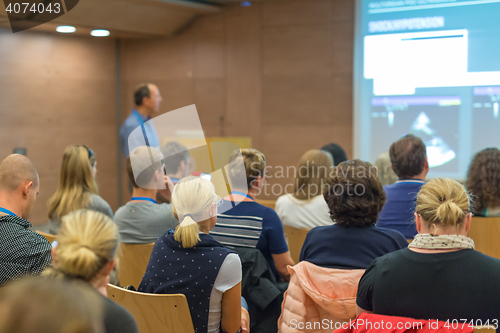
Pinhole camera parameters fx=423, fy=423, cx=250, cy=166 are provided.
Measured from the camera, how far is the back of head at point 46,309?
2.40ft

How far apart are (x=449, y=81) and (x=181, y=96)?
369 cm

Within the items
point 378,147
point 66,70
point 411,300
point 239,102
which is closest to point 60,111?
point 66,70

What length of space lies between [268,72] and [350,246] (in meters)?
4.37

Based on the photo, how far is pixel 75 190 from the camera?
9.61 ft

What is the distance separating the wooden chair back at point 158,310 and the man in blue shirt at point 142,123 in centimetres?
309

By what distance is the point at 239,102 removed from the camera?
237 inches

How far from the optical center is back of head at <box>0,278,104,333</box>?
732 mm

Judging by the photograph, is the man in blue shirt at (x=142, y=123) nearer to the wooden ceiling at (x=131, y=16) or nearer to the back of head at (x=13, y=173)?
the wooden ceiling at (x=131, y=16)

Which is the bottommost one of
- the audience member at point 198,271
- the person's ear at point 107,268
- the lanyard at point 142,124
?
the audience member at point 198,271

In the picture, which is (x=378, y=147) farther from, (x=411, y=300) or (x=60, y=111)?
(x=60, y=111)

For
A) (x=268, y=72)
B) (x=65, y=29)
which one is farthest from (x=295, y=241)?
(x=65, y=29)

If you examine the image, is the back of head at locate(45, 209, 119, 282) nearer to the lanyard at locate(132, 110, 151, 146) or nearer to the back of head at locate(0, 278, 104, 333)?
the back of head at locate(0, 278, 104, 333)

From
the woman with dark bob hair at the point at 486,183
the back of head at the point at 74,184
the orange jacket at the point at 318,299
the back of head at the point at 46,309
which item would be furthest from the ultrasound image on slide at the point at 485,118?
the back of head at the point at 46,309

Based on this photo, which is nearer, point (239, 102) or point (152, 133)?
point (152, 133)
